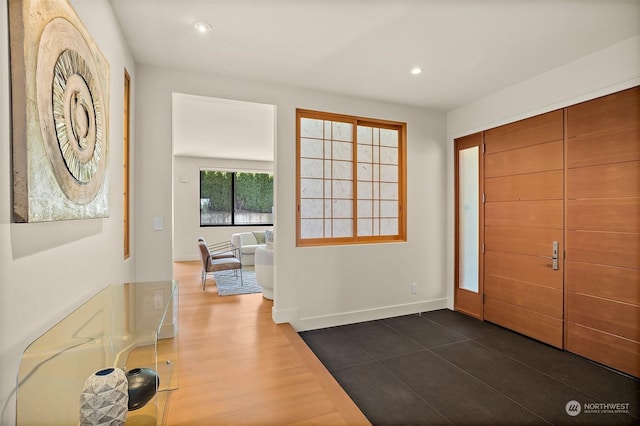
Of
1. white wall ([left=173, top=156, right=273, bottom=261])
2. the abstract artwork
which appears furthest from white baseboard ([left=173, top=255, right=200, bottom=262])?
the abstract artwork

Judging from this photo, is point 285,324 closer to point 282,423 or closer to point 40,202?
point 282,423

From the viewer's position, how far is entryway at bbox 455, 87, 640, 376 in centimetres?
257

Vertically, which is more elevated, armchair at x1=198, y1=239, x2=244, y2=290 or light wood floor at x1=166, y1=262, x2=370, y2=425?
armchair at x1=198, y1=239, x2=244, y2=290

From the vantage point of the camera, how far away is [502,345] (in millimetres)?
3150

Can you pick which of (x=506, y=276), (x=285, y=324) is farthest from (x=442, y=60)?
(x=285, y=324)

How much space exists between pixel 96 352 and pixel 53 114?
1.03 meters

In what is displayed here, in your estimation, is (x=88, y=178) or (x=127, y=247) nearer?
(x=88, y=178)

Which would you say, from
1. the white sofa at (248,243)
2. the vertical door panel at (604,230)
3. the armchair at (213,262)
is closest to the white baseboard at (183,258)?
the white sofa at (248,243)

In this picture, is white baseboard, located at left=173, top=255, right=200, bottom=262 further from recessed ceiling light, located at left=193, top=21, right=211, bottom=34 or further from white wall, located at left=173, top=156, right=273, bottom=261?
recessed ceiling light, located at left=193, top=21, right=211, bottom=34

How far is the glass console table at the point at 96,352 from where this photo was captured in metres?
1.05

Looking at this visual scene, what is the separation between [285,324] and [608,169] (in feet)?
11.0

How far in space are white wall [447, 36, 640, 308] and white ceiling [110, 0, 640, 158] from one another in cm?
10

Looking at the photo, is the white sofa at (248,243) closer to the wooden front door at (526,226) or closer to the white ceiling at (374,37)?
the white ceiling at (374,37)

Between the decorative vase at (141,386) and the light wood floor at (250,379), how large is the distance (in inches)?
19.5
